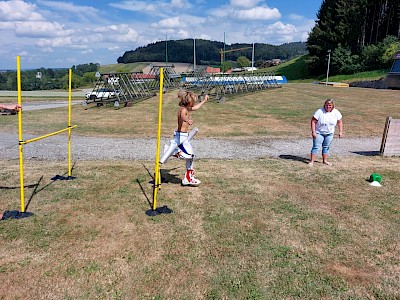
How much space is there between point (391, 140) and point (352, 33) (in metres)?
50.3

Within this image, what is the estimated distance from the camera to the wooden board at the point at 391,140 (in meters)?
7.68

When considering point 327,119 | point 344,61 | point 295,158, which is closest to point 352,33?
point 344,61

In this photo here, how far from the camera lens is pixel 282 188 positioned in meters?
5.55

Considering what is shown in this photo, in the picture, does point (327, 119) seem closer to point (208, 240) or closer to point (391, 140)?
point (391, 140)

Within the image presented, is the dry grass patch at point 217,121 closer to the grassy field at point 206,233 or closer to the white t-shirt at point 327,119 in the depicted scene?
the white t-shirt at point 327,119

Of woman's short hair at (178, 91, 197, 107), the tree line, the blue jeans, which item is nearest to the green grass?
the blue jeans

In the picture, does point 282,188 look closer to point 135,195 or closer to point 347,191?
point 347,191

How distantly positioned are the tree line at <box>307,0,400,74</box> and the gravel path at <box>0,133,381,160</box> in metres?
41.6

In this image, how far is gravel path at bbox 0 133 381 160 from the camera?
786 centimetres

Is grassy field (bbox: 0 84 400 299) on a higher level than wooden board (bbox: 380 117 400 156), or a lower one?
lower

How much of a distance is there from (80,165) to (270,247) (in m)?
4.90

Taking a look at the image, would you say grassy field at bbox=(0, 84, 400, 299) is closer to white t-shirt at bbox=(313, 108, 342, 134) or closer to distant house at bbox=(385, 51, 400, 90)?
white t-shirt at bbox=(313, 108, 342, 134)

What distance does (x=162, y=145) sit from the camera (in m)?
9.07

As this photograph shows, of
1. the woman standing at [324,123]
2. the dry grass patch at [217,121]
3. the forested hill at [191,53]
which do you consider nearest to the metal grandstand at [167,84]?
the dry grass patch at [217,121]
